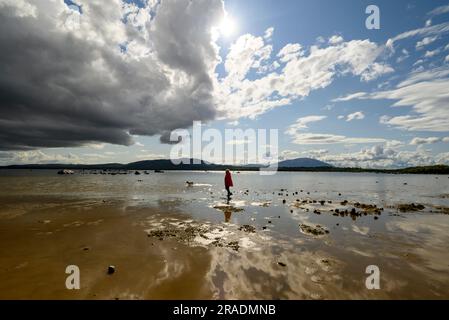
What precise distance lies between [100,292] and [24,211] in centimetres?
1790

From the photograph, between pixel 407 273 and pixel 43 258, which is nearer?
pixel 407 273

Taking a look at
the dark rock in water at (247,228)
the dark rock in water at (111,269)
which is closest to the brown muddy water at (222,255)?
the dark rock in water at (247,228)

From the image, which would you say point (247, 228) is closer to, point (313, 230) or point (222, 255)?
point (313, 230)

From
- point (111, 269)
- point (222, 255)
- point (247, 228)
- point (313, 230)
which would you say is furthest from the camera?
point (247, 228)

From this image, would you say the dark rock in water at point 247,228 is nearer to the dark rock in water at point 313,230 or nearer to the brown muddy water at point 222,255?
the brown muddy water at point 222,255

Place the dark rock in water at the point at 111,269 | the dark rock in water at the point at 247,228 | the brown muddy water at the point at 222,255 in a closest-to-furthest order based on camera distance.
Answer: the brown muddy water at the point at 222,255 → the dark rock in water at the point at 111,269 → the dark rock in water at the point at 247,228

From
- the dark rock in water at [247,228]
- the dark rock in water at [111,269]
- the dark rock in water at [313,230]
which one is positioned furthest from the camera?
the dark rock in water at [247,228]

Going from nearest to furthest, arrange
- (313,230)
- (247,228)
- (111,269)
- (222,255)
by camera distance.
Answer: (111,269) → (222,255) → (313,230) → (247,228)

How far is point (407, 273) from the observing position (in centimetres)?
895

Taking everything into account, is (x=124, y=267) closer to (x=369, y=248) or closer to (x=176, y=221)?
(x=176, y=221)

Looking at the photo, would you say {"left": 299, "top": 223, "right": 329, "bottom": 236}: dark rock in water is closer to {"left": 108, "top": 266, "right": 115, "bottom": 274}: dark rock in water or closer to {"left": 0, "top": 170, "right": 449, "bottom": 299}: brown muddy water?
{"left": 0, "top": 170, "right": 449, "bottom": 299}: brown muddy water

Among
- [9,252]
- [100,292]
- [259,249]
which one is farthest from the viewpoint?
[259,249]

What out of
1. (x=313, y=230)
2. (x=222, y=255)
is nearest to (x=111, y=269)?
(x=222, y=255)
